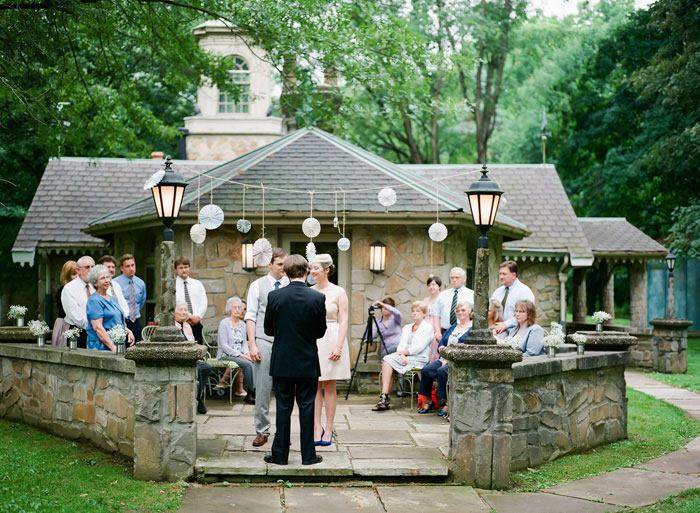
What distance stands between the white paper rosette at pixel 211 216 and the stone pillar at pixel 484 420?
485 cm

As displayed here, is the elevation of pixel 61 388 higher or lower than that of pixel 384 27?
lower

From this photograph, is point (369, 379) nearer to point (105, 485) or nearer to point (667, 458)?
point (667, 458)

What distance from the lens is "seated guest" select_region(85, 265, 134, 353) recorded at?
8.16 m

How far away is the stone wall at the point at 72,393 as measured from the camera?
713 centimetres

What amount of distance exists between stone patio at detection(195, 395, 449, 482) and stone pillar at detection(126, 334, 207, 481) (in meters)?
0.23

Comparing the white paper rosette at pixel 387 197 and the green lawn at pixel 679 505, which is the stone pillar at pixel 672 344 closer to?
the white paper rosette at pixel 387 197

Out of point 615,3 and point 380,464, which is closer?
point 380,464

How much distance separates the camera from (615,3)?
37000 millimetres

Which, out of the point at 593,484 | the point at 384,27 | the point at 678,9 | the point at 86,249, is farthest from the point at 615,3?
the point at 593,484

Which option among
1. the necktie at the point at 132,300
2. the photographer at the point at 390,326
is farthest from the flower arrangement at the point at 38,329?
the photographer at the point at 390,326

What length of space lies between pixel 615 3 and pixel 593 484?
3473cm

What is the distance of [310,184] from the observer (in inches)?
461

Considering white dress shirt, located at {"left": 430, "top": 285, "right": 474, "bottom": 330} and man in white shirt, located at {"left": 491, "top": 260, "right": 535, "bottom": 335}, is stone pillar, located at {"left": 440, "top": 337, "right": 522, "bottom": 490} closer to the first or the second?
man in white shirt, located at {"left": 491, "top": 260, "right": 535, "bottom": 335}

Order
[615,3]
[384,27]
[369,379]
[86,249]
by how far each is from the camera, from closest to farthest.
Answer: [369,379], [384,27], [86,249], [615,3]
